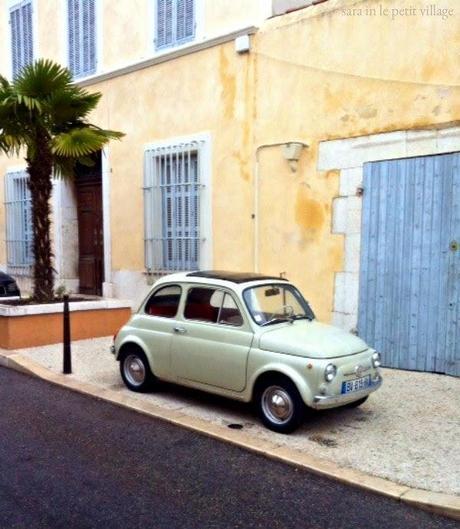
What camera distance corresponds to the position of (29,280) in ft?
43.1

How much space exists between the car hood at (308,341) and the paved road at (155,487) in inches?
37.9

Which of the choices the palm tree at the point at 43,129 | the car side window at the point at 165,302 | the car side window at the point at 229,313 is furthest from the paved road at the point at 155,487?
the palm tree at the point at 43,129

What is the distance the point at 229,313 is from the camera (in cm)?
543

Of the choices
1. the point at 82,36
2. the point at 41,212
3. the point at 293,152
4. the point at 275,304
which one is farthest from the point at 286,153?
the point at 82,36

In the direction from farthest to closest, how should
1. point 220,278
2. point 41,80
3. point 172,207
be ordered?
point 172,207
point 41,80
point 220,278

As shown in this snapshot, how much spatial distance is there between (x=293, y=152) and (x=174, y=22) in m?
3.83

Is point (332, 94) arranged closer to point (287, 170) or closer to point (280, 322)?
point (287, 170)

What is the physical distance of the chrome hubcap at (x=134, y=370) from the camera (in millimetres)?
6098

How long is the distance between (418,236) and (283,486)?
161 inches

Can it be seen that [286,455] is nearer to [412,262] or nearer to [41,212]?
[412,262]

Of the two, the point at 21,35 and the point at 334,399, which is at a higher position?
the point at 21,35

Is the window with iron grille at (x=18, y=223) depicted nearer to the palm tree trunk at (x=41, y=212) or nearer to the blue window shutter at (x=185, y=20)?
the palm tree trunk at (x=41, y=212)

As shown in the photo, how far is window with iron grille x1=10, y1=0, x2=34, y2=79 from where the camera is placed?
13.0 metres

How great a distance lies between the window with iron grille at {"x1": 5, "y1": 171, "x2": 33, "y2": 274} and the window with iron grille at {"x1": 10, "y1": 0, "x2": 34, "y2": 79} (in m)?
2.59
